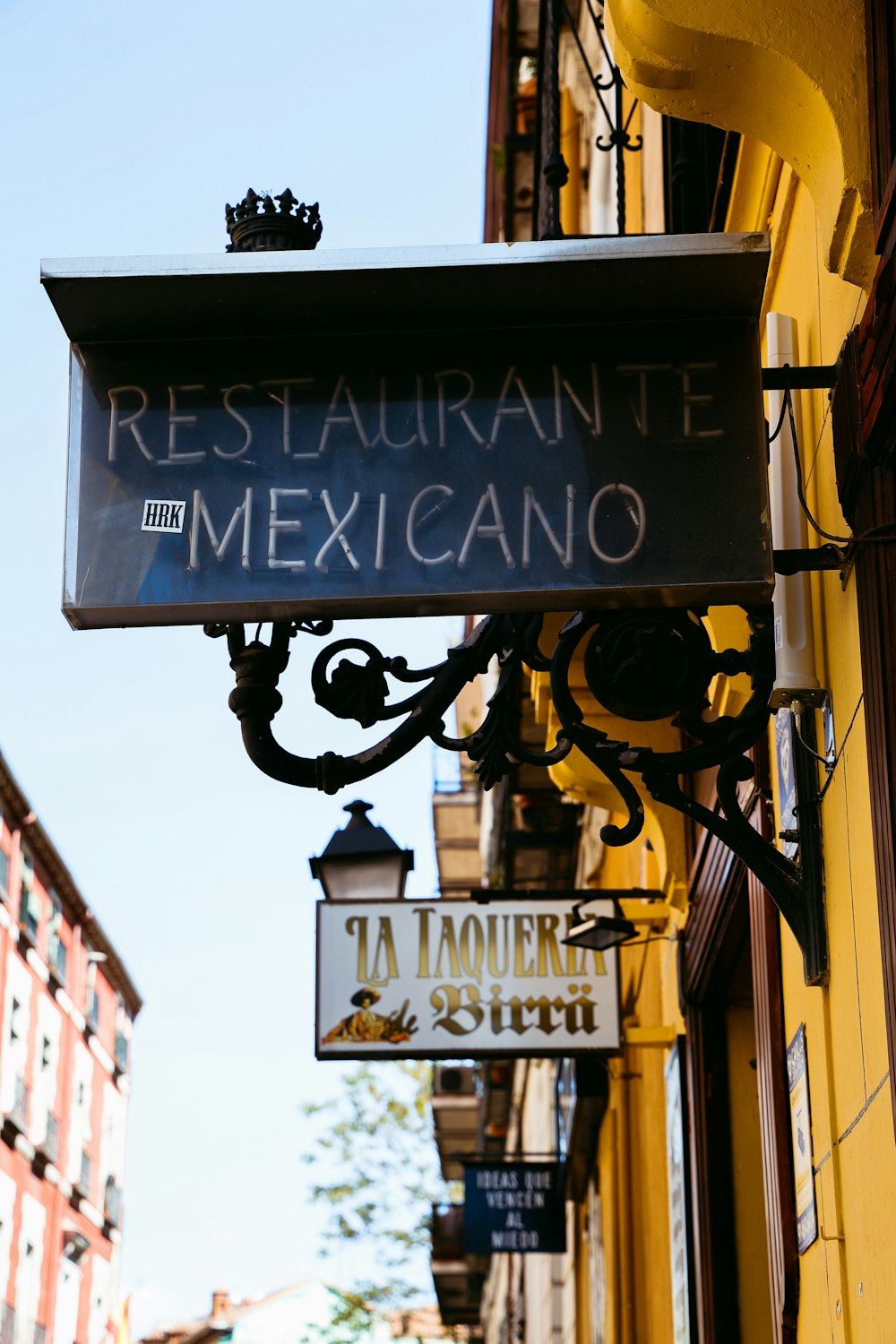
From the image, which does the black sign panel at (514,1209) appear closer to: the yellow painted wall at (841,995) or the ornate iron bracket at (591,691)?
the yellow painted wall at (841,995)

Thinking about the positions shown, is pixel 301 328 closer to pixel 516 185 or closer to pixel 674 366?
pixel 674 366

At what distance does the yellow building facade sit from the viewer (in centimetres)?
327

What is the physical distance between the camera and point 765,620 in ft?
12.0

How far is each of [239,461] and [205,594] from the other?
279mm

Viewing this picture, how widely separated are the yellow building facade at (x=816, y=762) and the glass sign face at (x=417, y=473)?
0.27m

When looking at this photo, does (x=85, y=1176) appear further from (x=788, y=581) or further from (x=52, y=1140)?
(x=788, y=581)

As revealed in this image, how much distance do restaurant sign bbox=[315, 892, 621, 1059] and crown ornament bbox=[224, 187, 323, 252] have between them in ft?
13.3

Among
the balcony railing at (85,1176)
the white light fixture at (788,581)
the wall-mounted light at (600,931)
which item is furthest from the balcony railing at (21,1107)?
the white light fixture at (788,581)

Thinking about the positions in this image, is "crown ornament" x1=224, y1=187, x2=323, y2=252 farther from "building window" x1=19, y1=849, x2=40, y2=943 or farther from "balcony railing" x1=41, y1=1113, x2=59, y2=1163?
"balcony railing" x1=41, y1=1113, x2=59, y2=1163

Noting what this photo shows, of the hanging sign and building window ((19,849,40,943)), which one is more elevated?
building window ((19,849,40,943))

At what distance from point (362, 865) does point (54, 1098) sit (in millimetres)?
31177

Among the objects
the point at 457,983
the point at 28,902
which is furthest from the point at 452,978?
the point at 28,902

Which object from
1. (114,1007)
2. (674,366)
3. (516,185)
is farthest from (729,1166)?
(114,1007)

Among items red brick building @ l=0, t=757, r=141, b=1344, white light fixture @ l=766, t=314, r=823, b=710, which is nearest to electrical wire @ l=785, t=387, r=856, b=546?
white light fixture @ l=766, t=314, r=823, b=710
